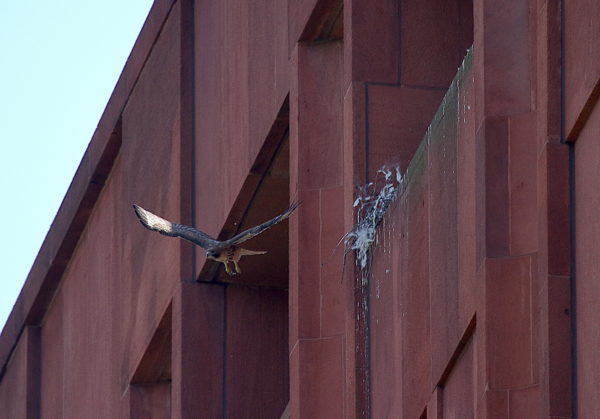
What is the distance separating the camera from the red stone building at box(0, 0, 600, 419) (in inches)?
559

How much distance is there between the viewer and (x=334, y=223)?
63.3 ft

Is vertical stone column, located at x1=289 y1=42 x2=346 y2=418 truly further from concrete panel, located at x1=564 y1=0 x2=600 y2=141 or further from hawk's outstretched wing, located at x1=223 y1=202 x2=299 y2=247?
concrete panel, located at x1=564 y1=0 x2=600 y2=141

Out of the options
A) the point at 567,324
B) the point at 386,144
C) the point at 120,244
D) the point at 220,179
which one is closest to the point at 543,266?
the point at 567,324

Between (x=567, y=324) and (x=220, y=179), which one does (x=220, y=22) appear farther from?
(x=567, y=324)

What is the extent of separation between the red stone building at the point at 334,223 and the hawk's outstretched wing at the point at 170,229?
82 cm

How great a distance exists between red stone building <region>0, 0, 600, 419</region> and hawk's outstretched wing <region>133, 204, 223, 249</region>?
818 millimetres

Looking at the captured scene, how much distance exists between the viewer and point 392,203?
1762 centimetres

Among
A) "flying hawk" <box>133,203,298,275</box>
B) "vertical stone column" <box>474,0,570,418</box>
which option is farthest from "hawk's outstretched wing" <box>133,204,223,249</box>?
"vertical stone column" <box>474,0,570,418</box>

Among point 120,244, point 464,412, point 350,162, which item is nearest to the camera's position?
point 464,412

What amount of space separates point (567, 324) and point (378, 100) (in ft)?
15.9

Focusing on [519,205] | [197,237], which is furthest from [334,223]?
[519,205]

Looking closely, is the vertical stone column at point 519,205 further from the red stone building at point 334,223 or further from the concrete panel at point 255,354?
the concrete panel at point 255,354

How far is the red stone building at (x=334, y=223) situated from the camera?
46.6 feet

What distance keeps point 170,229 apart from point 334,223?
4.91ft
